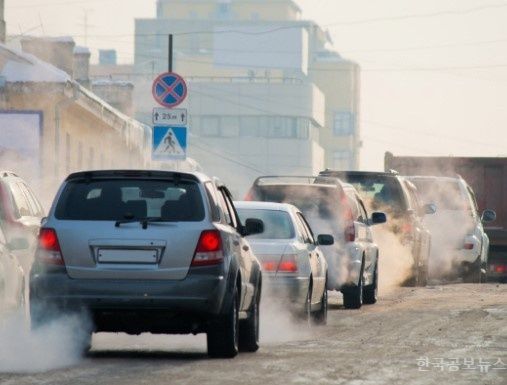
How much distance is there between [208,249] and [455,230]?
21.2m

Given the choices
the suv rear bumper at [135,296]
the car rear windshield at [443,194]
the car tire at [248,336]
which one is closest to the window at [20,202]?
the car tire at [248,336]

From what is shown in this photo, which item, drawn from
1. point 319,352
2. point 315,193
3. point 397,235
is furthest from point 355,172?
point 319,352

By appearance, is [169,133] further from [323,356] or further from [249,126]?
[249,126]

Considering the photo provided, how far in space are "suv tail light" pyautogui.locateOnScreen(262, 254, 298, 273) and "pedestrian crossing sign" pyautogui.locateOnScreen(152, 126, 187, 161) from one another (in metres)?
10.7

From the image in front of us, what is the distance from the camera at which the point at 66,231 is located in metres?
14.9

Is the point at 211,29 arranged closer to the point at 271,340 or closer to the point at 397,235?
the point at 397,235

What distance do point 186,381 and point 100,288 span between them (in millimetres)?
2110

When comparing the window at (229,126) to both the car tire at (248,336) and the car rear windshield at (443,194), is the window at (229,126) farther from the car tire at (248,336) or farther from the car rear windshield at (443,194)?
the car tire at (248,336)

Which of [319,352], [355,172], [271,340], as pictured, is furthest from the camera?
[355,172]

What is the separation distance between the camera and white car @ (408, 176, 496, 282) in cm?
3519

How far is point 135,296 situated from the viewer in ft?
48.4

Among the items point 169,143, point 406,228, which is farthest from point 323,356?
point 406,228

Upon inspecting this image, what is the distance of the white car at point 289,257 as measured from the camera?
19.6 m

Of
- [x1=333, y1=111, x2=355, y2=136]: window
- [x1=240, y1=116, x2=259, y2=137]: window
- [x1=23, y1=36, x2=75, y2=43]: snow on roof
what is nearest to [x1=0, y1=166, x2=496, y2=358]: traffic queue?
[x1=23, y1=36, x2=75, y2=43]: snow on roof
